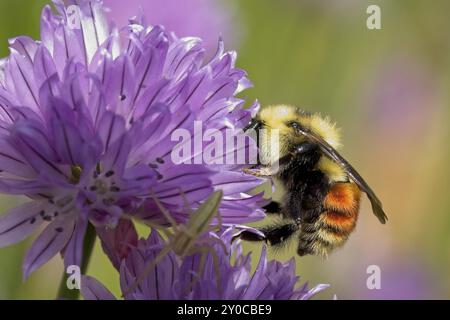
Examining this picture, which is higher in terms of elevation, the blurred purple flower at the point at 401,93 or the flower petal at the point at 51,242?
the blurred purple flower at the point at 401,93

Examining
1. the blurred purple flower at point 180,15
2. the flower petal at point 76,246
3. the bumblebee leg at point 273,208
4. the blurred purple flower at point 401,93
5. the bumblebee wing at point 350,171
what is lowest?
the flower petal at point 76,246

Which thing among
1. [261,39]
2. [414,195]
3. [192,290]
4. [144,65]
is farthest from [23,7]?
[414,195]

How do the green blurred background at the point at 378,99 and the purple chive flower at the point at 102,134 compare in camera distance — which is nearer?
the purple chive flower at the point at 102,134

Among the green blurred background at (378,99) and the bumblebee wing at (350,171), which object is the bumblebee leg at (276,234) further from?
the green blurred background at (378,99)

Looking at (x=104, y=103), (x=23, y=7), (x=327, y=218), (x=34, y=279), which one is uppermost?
(x=23, y=7)

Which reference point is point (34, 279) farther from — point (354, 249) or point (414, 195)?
point (414, 195)

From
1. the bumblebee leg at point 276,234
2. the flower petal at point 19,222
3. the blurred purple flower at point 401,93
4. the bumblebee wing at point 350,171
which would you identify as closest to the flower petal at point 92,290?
the flower petal at point 19,222

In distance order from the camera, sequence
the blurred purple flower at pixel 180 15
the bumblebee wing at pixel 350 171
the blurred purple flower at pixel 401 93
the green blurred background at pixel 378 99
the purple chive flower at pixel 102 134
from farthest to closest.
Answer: the blurred purple flower at pixel 401 93, the green blurred background at pixel 378 99, the blurred purple flower at pixel 180 15, the bumblebee wing at pixel 350 171, the purple chive flower at pixel 102 134

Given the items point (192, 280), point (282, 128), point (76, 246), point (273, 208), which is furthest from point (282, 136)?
point (76, 246)
